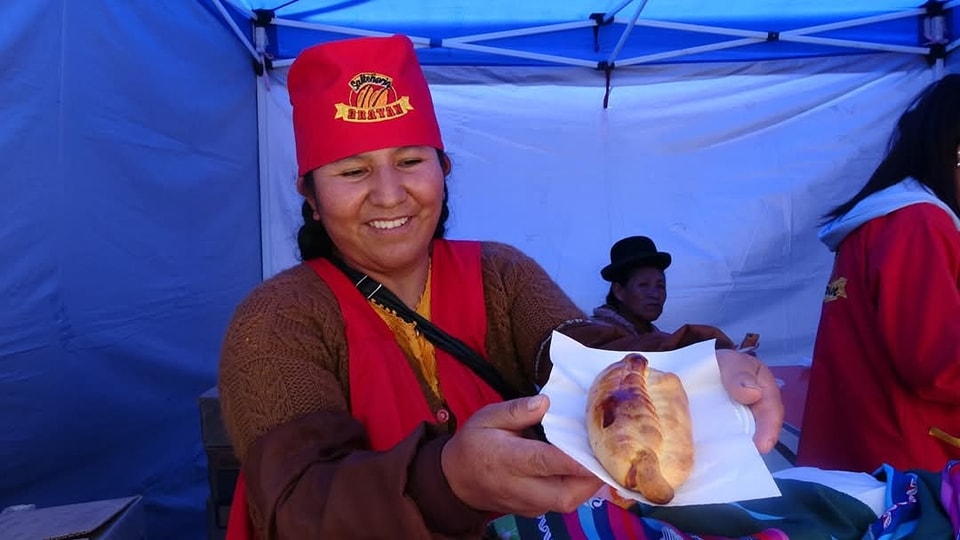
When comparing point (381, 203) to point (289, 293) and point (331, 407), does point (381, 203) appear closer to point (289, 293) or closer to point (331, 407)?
point (289, 293)

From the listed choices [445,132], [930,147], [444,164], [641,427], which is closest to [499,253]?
[444,164]

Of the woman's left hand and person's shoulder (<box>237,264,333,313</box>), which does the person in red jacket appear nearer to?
the woman's left hand

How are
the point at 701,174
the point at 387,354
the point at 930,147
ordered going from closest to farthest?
the point at 387,354
the point at 930,147
the point at 701,174

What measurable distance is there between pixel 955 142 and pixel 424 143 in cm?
158

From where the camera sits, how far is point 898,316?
182 centimetres

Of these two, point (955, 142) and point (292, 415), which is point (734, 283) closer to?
point (955, 142)

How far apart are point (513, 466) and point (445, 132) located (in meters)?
3.96

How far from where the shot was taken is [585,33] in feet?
14.9

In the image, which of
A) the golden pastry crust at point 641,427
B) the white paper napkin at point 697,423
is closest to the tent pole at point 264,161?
the white paper napkin at point 697,423

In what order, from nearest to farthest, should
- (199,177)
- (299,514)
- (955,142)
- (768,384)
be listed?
1. (299,514)
2. (768,384)
3. (955,142)
4. (199,177)

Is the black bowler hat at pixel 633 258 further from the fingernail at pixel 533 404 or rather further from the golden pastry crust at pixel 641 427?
the fingernail at pixel 533 404

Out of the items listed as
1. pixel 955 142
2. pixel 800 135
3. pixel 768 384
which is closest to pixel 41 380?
pixel 768 384

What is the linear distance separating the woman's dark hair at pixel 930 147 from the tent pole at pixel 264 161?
338 cm

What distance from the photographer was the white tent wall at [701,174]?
4668mm
